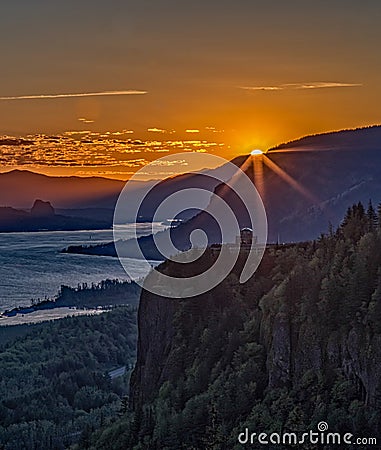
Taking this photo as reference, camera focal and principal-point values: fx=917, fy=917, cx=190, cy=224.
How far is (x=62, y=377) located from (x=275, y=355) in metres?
49.1

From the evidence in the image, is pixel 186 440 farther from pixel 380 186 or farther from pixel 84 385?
pixel 380 186

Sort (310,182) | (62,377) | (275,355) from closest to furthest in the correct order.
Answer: (275,355) → (62,377) → (310,182)

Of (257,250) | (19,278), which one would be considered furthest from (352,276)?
(19,278)

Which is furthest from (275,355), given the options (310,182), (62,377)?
(310,182)

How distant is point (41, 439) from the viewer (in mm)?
57469

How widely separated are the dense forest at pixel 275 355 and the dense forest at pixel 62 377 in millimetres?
7365

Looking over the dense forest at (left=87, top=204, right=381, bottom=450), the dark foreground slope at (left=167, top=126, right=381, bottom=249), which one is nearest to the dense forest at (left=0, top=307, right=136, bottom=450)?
the dense forest at (left=87, top=204, right=381, bottom=450)

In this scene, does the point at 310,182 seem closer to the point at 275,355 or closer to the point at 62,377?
the point at 62,377

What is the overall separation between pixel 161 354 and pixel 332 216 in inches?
2008

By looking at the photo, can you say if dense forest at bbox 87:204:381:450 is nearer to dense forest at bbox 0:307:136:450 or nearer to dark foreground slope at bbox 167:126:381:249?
dense forest at bbox 0:307:136:450

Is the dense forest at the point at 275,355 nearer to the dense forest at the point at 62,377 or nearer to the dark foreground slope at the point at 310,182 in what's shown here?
the dense forest at the point at 62,377

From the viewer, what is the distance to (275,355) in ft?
97.8

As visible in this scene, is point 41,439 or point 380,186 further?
point 380,186

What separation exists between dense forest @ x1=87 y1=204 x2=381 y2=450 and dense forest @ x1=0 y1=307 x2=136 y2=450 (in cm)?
737
